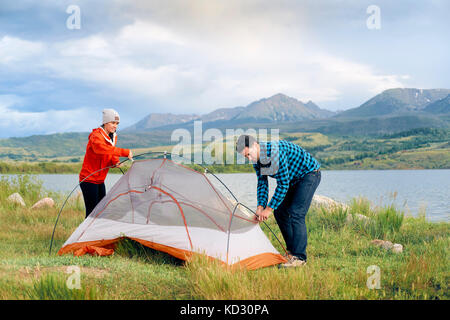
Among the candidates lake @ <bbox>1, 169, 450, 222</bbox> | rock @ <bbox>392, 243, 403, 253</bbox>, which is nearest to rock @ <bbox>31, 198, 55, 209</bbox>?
lake @ <bbox>1, 169, 450, 222</bbox>

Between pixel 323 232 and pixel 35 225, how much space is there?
626 centimetres

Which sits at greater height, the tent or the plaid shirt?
the plaid shirt

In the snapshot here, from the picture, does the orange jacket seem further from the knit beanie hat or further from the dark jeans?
the dark jeans

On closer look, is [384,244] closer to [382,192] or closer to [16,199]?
[16,199]

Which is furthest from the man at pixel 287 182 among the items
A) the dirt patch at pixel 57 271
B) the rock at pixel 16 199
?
the rock at pixel 16 199

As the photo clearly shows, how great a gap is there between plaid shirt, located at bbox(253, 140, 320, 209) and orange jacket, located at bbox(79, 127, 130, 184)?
226 centimetres

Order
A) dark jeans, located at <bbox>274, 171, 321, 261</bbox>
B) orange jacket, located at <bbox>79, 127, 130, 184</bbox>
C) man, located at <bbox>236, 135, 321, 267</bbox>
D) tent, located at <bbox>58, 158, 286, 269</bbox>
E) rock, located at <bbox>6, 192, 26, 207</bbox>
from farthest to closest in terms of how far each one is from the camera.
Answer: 1. rock, located at <bbox>6, 192, 26, 207</bbox>
2. orange jacket, located at <bbox>79, 127, 130, 184</bbox>
3. tent, located at <bbox>58, 158, 286, 269</bbox>
4. dark jeans, located at <bbox>274, 171, 321, 261</bbox>
5. man, located at <bbox>236, 135, 321, 267</bbox>

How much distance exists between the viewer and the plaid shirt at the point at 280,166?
4.80 metres

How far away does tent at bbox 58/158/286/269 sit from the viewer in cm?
527

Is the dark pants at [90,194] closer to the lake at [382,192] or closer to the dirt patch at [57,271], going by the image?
the dirt patch at [57,271]

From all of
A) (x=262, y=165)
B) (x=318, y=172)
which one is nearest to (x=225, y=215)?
(x=262, y=165)

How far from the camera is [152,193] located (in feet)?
20.7

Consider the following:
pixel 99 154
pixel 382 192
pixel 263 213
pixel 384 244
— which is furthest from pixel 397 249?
pixel 382 192
